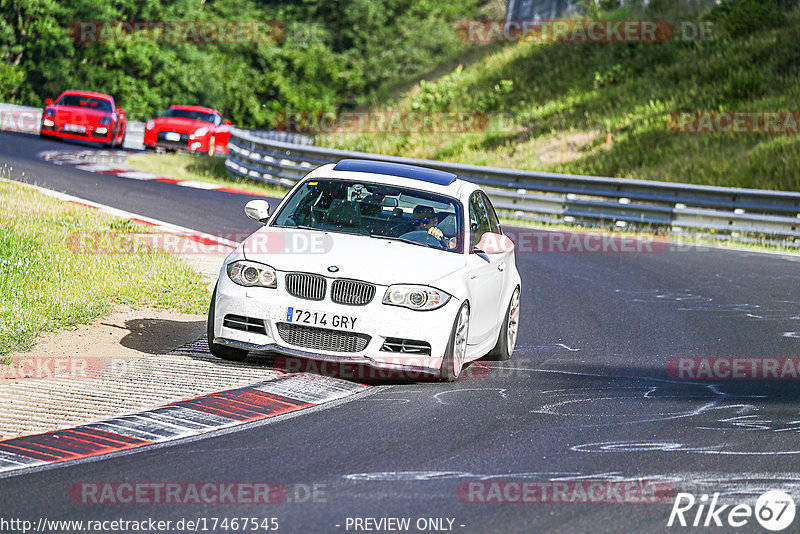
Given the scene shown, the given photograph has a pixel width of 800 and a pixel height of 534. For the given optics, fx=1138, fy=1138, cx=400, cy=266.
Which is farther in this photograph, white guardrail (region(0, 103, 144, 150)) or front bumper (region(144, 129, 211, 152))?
white guardrail (region(0, 103, 144, 150))

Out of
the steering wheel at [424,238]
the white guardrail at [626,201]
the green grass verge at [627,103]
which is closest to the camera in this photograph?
the steering wheel at [424,238]

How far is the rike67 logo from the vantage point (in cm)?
530

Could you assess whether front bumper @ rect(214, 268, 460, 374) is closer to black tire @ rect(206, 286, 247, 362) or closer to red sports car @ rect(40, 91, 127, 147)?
black tire @ rect(206, 286, 247, 362)

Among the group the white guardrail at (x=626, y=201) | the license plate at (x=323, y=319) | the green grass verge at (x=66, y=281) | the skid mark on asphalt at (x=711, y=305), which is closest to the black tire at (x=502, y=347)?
the license plate at (x=323, y=319)

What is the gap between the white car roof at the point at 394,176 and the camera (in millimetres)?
9523

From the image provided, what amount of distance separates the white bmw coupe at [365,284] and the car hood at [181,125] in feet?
80.6

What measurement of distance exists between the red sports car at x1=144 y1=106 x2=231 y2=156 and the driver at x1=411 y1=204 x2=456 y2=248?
24643mm

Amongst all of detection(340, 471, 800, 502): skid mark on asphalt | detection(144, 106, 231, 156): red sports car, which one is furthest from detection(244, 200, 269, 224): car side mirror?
detection(144, 106, 231, 156): red sports car

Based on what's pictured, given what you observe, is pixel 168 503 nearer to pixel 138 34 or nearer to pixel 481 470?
pixel 481 470

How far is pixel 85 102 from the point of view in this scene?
34.2 meters

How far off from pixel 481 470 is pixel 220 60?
183 feet

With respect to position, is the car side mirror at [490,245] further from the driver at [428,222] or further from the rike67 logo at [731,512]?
the rike67 logo at [731,512]

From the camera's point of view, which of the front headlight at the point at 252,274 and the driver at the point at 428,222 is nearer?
the front headlight at the point at 252,274

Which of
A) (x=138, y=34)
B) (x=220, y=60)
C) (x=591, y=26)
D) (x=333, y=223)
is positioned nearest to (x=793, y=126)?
(x=591, y=26)
